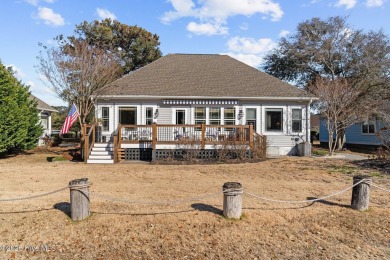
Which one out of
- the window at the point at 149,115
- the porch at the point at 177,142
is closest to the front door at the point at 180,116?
the window at the point at 149,115

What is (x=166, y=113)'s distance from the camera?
1723 cm

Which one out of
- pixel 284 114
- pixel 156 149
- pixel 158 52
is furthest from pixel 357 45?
pixel 158 52

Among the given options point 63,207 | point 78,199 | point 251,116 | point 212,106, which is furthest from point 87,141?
point 251,116

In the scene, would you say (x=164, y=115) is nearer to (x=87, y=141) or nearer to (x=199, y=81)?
(x=199, y=81)

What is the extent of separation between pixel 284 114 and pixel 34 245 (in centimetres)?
1555

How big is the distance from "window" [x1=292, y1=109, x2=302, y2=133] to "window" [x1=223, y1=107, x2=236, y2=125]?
12.4ft

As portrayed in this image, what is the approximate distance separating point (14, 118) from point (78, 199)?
41.6 feet

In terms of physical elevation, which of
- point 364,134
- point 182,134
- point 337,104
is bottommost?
point 364,134

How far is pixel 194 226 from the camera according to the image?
5270 mm

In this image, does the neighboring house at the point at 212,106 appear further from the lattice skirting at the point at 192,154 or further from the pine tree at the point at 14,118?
the pine tree at the point at 14,118

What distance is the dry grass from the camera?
14.7ft

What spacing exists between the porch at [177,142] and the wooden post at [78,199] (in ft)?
27.4

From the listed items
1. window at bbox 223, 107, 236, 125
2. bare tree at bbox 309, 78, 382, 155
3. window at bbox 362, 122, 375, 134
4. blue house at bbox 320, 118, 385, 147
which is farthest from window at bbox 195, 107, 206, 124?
window at bbox 362, 122, 375, 134

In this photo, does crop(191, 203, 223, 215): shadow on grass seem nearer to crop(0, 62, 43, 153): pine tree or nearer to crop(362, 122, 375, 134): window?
crop(0, 62, 43, 153): pine tree
